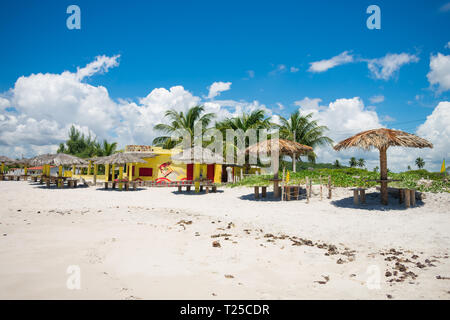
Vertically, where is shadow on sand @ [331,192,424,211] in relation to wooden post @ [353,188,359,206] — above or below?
below

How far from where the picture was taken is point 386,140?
9.90m

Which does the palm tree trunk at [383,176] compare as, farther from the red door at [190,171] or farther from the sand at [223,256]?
the red door at [190,171]

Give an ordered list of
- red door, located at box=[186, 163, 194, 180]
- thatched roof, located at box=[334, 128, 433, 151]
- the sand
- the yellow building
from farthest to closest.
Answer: red door, located at box=[186, 163, 194, 180], the yellow building, thatched roof, located at box=[334, 128, 433, 151], the sand

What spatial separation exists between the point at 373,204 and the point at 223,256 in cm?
843

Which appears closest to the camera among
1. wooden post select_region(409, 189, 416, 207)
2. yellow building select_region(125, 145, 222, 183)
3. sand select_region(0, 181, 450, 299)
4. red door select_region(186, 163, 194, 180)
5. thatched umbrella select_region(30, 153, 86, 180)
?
sand select_region(0, 181, 450, 299)

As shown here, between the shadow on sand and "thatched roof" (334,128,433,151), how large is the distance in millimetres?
2273

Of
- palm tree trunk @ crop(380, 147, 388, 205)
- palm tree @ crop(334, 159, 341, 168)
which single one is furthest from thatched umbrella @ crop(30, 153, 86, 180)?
palm tree @ crop(334, 159, 341, 168)

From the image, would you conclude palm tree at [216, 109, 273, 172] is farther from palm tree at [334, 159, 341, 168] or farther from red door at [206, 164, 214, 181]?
palm tree at [334, 159, 341, 168]

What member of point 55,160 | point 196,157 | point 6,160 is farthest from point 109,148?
point 196,157

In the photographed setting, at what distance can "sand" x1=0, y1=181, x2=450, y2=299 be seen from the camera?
310 cm

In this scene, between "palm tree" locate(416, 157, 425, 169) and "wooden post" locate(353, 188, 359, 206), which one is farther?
"palm tree" locate(416, 157, 425, 169)
